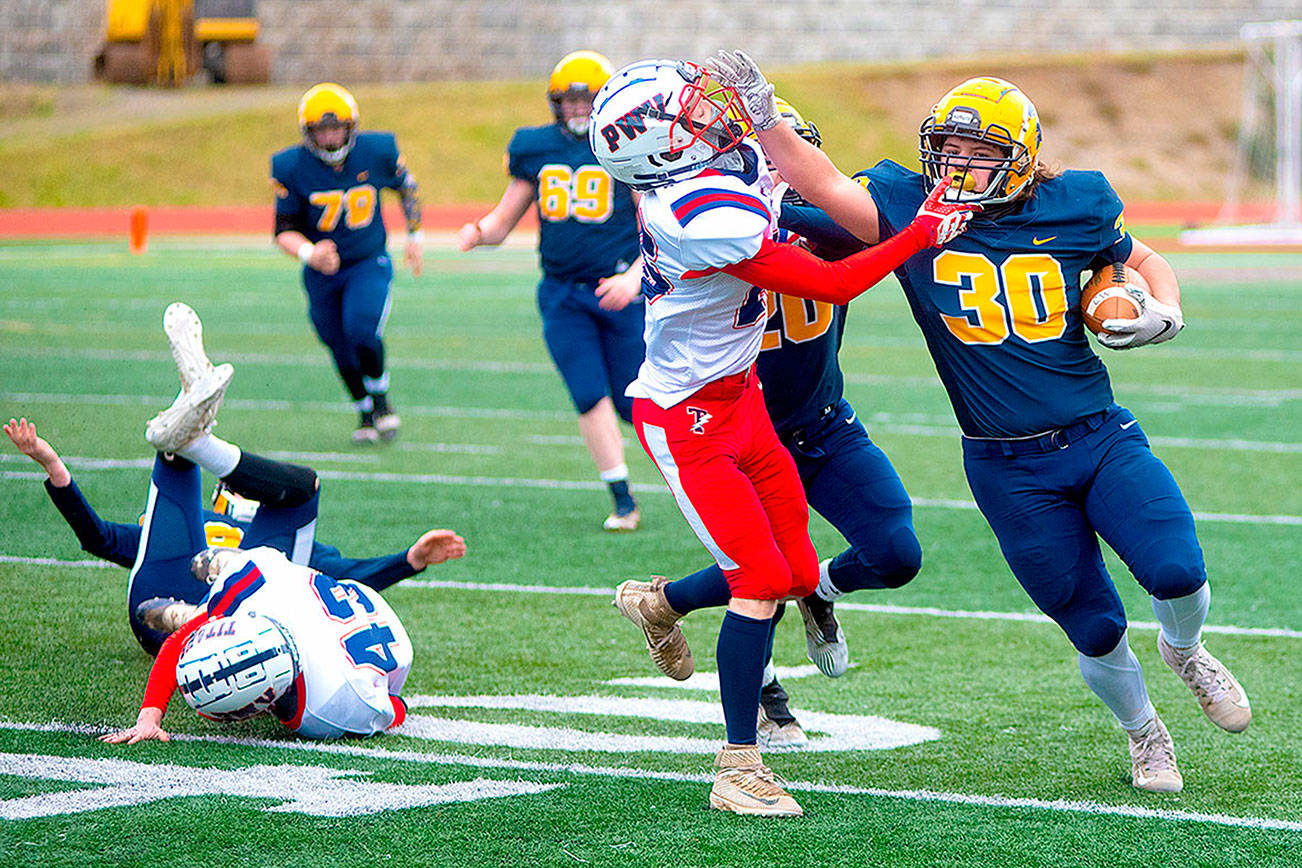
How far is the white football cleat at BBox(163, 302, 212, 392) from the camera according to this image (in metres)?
5.14

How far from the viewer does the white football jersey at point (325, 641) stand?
4.44 metres

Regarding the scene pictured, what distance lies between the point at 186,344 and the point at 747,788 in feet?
7.92

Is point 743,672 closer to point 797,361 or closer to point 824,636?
point 824,636

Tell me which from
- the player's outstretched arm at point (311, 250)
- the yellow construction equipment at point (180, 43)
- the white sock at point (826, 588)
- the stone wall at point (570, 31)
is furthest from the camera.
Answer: the stone wall at point (570, 31)

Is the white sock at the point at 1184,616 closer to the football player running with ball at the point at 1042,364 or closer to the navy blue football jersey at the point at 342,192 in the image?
the football player running with ball at the point at 1042,364

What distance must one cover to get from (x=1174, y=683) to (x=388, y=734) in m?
2.49

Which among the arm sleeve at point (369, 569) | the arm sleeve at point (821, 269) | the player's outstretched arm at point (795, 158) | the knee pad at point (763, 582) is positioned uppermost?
the player's outstretched arm at point (795, 158)

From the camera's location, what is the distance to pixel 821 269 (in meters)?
3.89

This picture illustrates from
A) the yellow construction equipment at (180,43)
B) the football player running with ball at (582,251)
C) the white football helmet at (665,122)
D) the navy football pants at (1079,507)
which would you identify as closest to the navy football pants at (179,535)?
the white football helmet at (665,122)

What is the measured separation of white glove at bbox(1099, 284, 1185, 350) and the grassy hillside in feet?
112

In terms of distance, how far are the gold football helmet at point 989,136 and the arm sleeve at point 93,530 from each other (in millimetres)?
2843

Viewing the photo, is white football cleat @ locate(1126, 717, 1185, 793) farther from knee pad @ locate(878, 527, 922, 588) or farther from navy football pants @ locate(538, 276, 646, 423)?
navy football pants @ locate(538, 276, 646, 423)

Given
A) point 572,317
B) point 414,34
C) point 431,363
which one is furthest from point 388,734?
point 414,34

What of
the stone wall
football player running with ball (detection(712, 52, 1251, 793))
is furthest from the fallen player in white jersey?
the stone wall
